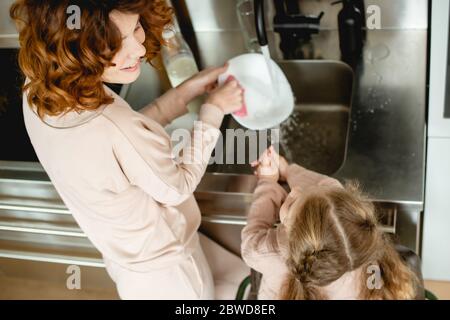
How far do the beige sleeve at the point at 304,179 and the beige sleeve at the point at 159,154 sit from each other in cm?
23

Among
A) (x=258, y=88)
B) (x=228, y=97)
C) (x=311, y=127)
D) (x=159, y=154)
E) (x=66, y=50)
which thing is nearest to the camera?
(x=66, y=50)

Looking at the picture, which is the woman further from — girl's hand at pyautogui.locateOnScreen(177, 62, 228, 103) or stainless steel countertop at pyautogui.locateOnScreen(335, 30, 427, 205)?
stainless steel countertop at pyautogui.locateOnScreen(335, 30, 427, 205)

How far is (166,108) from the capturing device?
1245 mm

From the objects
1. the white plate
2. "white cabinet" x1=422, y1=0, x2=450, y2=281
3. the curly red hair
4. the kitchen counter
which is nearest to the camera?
the curly red hair

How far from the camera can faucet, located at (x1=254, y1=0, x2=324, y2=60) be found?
1376 millimetres

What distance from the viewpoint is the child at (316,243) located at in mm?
1012

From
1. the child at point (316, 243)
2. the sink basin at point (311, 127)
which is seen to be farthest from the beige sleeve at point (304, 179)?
the sink basin at point (311, 127)

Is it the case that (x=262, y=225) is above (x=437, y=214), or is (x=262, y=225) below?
above

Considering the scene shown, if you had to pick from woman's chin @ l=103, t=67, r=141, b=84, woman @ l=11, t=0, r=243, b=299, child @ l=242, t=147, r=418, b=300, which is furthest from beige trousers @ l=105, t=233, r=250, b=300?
woman's chin @ l=103, t=67, r=141, b=84

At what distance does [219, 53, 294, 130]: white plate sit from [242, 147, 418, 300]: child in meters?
0.13

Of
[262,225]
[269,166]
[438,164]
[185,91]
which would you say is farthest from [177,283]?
[438,164]

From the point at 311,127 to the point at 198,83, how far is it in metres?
0.37

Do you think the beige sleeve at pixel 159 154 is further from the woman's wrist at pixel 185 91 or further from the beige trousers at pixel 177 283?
the beige trousers at pixel 177 283

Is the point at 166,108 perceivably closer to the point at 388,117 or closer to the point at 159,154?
the point at 159,154
